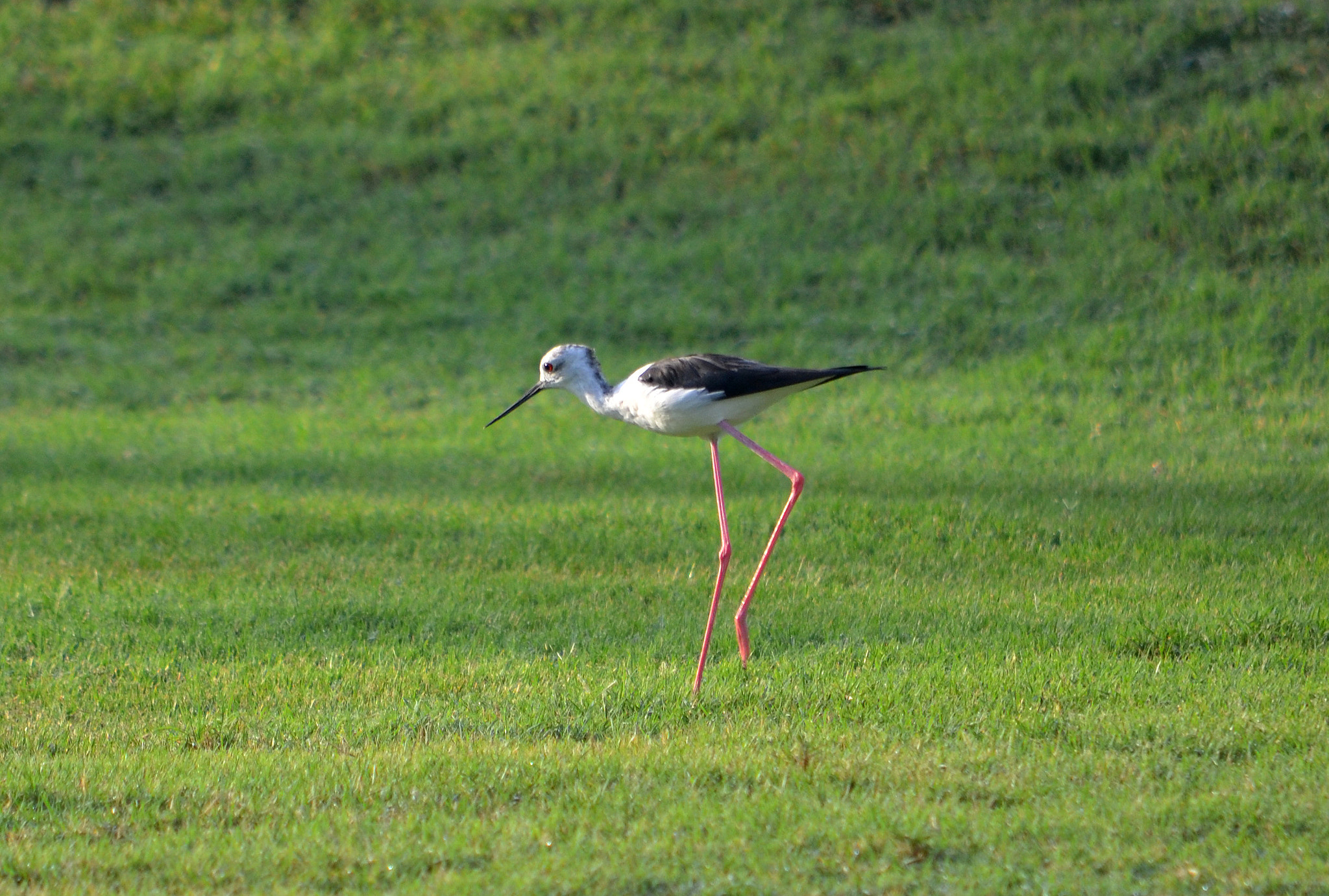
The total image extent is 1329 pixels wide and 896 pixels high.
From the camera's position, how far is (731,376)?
6.71 metres

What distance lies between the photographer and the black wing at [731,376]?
669 centimetres

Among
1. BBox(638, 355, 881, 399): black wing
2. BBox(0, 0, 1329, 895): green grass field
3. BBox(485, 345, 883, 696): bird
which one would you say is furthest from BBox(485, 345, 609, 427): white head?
BBox(0, 0, 1329, 895): green grass field

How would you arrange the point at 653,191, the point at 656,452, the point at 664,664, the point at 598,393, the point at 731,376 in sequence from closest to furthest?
the point at 664,664 < the point at 731,376 < the point at 598,393 < the point at 656,452 < the point at 653,191

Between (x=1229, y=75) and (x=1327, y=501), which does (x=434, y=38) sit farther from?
(x=1327, y=501)

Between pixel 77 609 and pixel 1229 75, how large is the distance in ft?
51.8

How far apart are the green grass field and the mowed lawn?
0.03 m

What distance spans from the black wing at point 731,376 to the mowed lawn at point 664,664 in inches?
51.5

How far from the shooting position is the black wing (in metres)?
6.69

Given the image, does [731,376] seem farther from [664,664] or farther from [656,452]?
[656,452]

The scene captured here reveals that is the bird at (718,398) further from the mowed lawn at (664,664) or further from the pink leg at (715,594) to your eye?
the mowed lawn at (664,664)

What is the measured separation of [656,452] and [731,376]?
17.8 ft

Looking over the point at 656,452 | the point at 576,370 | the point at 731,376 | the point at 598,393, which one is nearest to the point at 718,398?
the point at 731,376

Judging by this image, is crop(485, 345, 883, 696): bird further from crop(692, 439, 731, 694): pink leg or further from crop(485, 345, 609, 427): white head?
crop(485, 345, 609, 427): white head

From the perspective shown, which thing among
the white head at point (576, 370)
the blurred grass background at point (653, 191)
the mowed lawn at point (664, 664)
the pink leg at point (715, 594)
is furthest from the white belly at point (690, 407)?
the blurred grass background at point (653, 191)
